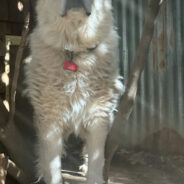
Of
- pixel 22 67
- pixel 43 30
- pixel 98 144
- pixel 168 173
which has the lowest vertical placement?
pixel 168 173

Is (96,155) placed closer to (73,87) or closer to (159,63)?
(73,87)

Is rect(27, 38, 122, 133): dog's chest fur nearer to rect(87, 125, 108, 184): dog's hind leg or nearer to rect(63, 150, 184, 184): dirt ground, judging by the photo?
rect(87, 125, 108, 184): dog's hind leg

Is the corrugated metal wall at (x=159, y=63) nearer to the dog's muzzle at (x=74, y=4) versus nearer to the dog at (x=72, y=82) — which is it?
the dog at (x=72, y=82)

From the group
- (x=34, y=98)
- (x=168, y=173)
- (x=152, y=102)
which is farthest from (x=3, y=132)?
(x=152, y=102)

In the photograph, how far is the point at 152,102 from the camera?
5145 mm

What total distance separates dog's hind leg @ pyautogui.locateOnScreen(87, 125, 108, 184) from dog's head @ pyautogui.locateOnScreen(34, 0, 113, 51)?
30.6 inches

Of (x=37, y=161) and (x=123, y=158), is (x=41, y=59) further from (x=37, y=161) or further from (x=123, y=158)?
(x=123, y=158)

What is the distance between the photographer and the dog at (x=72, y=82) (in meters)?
3.30

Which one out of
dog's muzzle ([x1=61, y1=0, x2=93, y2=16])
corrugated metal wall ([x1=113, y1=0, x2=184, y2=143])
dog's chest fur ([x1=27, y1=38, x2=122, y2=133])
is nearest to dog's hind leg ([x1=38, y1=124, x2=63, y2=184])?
dog's chest fur ([x1=27, y1=38, x2=122, y2=133])

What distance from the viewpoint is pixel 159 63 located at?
5070 mm

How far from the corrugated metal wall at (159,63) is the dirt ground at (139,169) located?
1.38 ft

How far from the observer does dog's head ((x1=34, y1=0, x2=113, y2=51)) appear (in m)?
3.19

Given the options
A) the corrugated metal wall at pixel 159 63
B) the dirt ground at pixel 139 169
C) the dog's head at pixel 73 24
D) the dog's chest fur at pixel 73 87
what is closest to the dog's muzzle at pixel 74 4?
the dog's head at pixel 73 24

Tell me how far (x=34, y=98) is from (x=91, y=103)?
1.73 feet
